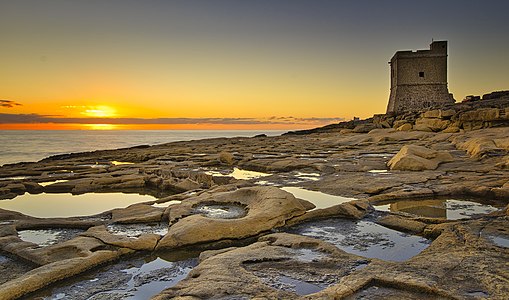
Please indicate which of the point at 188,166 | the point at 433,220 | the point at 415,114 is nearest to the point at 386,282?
the point at 433,220

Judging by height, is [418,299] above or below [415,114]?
below

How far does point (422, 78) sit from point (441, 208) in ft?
111

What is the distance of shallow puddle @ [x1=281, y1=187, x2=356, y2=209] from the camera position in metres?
6.82

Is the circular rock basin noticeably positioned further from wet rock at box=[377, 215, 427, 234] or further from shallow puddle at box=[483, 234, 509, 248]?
shallow puddle at box=[483, 234, 509, 248]

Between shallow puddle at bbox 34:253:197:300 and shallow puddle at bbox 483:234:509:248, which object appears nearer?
shallow puddle at bbox 34:253:197:300

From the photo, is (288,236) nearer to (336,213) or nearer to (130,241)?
(336,213)

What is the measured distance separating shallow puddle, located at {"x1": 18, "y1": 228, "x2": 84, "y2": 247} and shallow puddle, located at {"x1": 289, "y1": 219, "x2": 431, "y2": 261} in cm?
322

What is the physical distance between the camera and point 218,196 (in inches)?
263

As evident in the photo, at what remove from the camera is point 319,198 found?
7.30 metres

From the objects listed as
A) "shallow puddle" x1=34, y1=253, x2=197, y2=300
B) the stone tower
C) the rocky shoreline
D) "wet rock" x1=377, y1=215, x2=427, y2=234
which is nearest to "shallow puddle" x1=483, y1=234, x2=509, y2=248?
the rocky shoreline

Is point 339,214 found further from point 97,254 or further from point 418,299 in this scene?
point 97,254

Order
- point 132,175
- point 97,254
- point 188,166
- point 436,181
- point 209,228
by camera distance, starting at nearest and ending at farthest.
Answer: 1. point 97,254
2. point 209,228
3. point 436,181
4. point 132,175
5. point 188,166

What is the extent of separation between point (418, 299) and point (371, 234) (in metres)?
2.08

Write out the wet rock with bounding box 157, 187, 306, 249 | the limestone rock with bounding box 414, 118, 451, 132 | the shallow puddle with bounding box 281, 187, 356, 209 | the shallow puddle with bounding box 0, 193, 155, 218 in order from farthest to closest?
the limestone rock with bounding box 414, 118, 451, 132 < the shallow puddle with bounding box 0, 193, 155, 218 < the shallow puddle with bounding box 281, 187, 356, 209 < the wet rock with bounding box 157, 187, 306, 249
